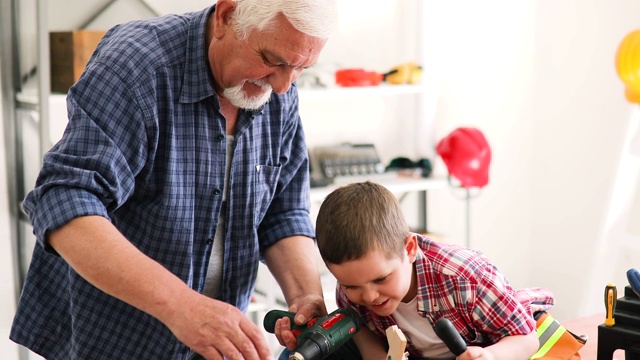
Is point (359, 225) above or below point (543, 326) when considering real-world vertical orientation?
above

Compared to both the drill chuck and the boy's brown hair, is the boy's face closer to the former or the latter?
the boy's brown hair

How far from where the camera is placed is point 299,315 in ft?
4.85

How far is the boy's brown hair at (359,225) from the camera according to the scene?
145 cm

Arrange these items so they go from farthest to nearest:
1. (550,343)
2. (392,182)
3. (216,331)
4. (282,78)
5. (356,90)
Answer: (392,182) → (356,90) → (550,343) → (282,78) → (216,331)

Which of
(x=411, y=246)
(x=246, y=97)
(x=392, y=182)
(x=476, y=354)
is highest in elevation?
(x=246, y=97)

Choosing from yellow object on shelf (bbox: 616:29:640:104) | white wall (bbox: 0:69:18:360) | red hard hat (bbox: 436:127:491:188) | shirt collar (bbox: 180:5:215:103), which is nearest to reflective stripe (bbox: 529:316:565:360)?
shirt collar (bbox: 180:5:215:103)

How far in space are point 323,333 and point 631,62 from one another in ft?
4.90

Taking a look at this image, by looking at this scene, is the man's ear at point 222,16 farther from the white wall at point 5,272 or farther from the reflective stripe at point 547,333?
the white wall at point 5,272

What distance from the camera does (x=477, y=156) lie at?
11.1 ft

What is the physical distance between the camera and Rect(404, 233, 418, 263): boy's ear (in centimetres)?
152

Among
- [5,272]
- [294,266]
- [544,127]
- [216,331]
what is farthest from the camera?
[544,127]

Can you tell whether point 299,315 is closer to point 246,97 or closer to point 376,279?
point 376,279

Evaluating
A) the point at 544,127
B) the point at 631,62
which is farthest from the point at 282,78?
the point at 544,127

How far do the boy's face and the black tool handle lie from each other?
18cm
